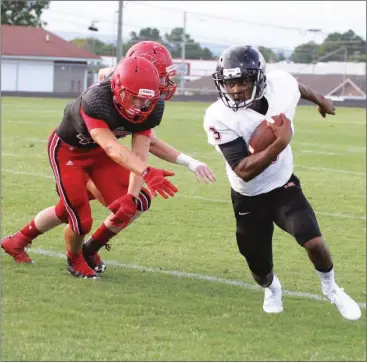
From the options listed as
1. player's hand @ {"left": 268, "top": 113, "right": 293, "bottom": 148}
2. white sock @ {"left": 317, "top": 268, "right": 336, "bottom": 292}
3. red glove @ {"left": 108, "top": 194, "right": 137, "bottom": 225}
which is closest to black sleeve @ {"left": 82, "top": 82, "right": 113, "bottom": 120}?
red glove @ {"left": 108, "top": 194, "right": 137, "bottom": 225}

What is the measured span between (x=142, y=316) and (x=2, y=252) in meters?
2.03

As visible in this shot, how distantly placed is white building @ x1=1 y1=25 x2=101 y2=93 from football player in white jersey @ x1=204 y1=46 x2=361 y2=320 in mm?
40757

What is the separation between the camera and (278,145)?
4535 millimetres

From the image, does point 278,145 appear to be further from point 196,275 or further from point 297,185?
point 196,275

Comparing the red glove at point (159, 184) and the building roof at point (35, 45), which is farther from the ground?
the red glove at point (159, 184)

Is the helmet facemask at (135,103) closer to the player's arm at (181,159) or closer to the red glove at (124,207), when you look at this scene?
the player's arm at (181,159)

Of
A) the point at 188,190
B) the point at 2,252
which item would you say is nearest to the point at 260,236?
the point at 2,252

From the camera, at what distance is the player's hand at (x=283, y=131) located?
179 inches

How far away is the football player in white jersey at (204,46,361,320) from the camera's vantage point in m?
4.73

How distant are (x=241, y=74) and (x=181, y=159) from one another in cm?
83

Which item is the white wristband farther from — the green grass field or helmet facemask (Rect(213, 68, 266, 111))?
the green grass field

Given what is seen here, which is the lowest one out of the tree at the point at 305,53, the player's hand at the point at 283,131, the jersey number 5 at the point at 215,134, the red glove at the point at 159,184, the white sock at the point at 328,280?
the tree at the point at 305,53

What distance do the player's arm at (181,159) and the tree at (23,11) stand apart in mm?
49217

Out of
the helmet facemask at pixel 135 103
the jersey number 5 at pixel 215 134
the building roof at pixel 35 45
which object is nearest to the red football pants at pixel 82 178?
A: the helmet facemask at pixel 135 103
